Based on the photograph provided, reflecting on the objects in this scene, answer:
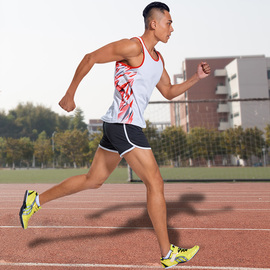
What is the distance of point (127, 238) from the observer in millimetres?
4145

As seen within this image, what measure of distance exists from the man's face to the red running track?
2.05 meters

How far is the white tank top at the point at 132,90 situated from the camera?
10.7 feet

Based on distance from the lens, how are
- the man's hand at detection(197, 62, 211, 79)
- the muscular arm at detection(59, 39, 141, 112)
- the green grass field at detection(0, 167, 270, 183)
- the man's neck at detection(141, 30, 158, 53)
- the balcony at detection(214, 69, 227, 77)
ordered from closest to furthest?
the muscular arm at detection(59, 39, 141, 112), the man's neck at detection(141, 30, 158, 53), the man's hand at detection(197, 62, 211, 79), the green grass field at detection(0, 167, 270, 183), the balcony at detection(214, 69, 227, 77)

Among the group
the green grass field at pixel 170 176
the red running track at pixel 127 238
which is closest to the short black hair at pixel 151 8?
the red running track at pixel 127 238

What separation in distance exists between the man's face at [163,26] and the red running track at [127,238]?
6.72 feet

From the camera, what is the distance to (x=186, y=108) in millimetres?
59250

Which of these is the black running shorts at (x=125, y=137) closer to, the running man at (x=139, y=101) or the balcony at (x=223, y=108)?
the running man at (x=139, y=101)

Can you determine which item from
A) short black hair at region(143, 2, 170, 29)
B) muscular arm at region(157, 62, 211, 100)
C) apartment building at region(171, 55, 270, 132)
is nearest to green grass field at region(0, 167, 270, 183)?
muscular arm at region(157, 62, 211, 100)

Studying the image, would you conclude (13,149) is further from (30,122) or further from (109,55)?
(109,55)

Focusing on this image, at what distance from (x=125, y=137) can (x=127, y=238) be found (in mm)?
1477

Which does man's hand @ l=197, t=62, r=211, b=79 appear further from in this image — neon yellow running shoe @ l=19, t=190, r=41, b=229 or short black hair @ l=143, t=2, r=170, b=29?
neon yellow running shoe @ l=19, t=190, r=41, b=229

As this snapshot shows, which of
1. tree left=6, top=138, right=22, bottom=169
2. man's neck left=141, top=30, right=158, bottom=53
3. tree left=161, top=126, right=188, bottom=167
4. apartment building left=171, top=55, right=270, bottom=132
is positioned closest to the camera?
man's neck left=141, top=30, right=158, bottom=53

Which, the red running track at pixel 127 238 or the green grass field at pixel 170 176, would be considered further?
the green grass field at pixel 170 176

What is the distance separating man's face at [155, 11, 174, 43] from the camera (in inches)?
133
